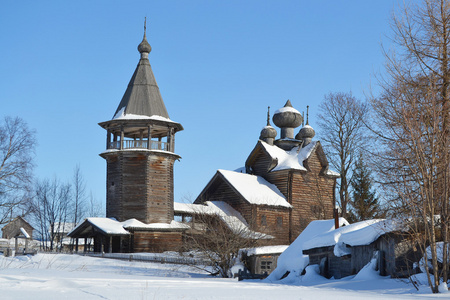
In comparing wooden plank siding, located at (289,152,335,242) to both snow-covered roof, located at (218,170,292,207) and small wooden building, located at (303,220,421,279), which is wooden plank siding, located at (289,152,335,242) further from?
small wooden building, located at (303,220,421,279)

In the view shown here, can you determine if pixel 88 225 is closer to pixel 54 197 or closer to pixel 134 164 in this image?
pixel 134 164

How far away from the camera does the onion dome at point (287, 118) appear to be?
4719cm

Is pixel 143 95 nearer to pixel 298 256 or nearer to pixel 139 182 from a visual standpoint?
pixel 139 182

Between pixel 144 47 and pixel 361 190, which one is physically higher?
pixel 144 47

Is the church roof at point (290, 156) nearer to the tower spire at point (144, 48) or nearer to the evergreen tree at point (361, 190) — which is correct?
the evergreen tree at point (361, 190)

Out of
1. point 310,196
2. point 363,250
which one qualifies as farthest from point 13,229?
point 363,250

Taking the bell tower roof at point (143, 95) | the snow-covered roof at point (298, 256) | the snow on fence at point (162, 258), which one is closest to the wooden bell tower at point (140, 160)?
the bell tower roof at point (143, 95)

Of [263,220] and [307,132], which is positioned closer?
[263,220]

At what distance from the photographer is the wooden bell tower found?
121 ft

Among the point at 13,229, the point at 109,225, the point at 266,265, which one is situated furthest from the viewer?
the point at 13,229

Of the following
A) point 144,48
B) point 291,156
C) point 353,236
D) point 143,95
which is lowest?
point 353,236

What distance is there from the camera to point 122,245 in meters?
37.0

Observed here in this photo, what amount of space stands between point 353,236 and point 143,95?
2304cm

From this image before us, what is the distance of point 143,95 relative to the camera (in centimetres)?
3825
